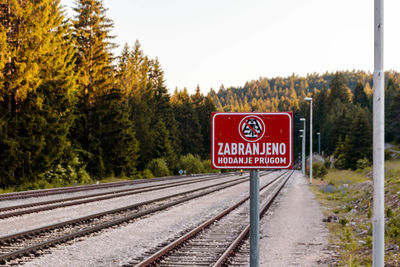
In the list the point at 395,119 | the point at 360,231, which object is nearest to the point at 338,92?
the point at 395,119

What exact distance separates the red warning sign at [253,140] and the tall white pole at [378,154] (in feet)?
9.28

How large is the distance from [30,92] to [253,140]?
1126 inches

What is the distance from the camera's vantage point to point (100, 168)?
143 ft

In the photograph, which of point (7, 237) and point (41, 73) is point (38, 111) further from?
point (7, 237)

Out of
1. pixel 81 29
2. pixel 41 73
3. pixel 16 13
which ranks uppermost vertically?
pixel 81 29

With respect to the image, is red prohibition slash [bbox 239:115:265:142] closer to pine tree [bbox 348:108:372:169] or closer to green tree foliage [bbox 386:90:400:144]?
pine tree [bbox 348:108:372:169]

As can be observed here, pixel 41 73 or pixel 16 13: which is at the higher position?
pixel 16 13

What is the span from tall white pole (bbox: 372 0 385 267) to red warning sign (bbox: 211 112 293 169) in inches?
111

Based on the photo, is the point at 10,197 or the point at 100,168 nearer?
the point at 10,197

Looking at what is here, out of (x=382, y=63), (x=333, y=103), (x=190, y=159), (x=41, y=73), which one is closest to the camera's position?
(x=382, y=63)

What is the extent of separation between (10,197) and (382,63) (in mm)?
19655

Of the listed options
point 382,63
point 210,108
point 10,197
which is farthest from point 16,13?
point 210,108

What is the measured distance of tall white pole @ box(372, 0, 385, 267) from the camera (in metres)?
6.14

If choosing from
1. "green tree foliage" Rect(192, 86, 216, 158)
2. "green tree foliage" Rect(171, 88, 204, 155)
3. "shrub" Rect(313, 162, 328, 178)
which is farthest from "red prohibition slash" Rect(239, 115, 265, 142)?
"green tree foliage" Rect(192, 86, 216, 158)
